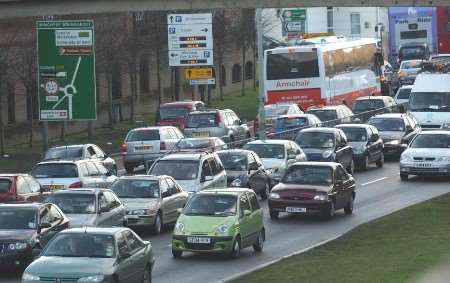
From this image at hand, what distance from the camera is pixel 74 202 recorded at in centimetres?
2812

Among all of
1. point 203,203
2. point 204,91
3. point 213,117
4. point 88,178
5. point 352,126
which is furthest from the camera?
point 204,91

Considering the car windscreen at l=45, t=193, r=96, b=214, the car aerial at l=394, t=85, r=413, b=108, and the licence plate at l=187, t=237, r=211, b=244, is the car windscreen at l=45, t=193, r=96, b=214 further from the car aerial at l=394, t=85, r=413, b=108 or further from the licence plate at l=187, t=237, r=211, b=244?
the car aerial at l=394, t=85, r=413, b=108

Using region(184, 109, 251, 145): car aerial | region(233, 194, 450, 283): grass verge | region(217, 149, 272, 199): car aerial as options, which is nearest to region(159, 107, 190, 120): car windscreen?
region(184, 109, 251, 145): car aerial

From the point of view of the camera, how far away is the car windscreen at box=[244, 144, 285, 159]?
4020 centimetres

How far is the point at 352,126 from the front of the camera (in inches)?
1825

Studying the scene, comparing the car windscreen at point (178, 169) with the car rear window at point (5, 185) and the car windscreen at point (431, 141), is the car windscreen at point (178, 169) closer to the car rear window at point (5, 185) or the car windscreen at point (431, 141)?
the car rear window at point (5, 185)

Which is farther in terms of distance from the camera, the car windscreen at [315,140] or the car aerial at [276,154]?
the car windscreen at [315,140]

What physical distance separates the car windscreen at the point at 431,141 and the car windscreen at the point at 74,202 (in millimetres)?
16518

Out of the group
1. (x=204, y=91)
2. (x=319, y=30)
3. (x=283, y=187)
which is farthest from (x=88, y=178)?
(x=319, y=30)

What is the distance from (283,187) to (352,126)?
1407 centimetres

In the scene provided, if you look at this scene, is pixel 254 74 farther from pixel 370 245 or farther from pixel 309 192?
pixel 370 245

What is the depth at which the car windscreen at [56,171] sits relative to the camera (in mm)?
34750

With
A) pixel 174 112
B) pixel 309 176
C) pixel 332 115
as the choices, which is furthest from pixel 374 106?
pixel 309 176

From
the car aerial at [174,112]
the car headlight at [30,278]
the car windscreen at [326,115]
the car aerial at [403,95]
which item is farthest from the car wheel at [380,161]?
the car headlight at [30,278]
